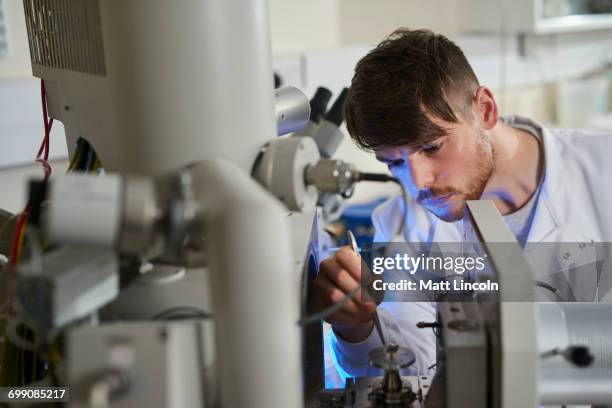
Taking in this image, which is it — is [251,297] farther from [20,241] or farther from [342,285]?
[20,241]

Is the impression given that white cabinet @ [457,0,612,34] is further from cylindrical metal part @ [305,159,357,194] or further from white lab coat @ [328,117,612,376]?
cylindrical metal part @ [305,159,357,194]

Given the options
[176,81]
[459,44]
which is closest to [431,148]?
[176,81]

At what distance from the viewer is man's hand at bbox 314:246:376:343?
82cm

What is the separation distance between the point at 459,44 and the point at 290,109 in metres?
1.50

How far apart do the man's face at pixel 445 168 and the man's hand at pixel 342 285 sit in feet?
1.82

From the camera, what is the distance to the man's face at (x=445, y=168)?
1.40 meters

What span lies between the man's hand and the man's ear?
2.54 feet

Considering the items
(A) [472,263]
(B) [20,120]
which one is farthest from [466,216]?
(B) [20,120]

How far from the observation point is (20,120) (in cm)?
191

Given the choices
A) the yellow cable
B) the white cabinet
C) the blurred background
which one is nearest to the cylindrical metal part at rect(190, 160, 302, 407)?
the yellow cable

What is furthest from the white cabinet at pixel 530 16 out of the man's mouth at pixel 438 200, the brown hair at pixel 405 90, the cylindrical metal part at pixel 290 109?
the cylindrical metal part at pixel 290 109

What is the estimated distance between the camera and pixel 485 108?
61.1 inches

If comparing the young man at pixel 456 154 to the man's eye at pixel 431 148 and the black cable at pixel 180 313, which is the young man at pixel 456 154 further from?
the black cable at pixel 180 313

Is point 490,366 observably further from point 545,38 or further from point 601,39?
point 601,39
